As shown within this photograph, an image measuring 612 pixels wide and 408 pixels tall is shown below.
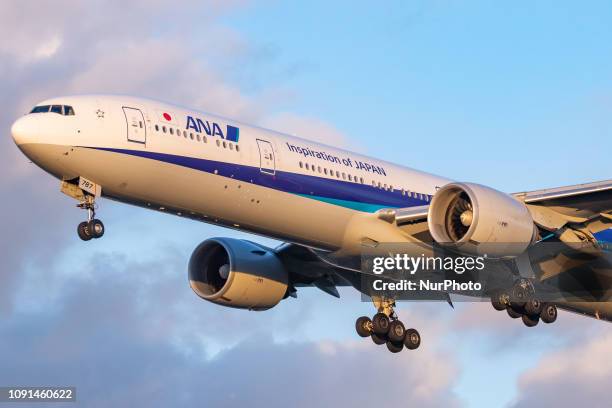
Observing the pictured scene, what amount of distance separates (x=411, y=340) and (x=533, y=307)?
4.25 m

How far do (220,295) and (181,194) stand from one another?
9.20 m

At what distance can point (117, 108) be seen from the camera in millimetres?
33375

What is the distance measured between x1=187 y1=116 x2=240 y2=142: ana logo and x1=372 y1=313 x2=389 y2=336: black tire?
9.87m

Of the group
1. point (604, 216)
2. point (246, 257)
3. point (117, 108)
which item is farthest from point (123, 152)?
point (604, 216)

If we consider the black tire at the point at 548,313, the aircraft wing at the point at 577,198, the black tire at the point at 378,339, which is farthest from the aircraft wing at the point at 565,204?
the black tire at the point at 378,339

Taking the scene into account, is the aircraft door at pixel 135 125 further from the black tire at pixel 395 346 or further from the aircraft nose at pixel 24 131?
the black tire at pixel 395 346

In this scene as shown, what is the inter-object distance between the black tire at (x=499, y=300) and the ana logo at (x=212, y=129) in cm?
1117

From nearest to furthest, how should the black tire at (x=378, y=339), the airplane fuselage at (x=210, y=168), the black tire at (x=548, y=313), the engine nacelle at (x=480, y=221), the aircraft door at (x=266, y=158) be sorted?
the airplane fuselage at (x=210, y=168) < the engine nacelle at (x=480, y=221) < the aircraft door at (x=266, y=158) < the black tire at (x=378, y=339) < the black tire at (x=548, y=313)

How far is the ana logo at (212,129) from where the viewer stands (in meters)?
34.3

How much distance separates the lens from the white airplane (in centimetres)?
3281

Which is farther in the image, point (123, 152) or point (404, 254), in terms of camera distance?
point (404, 254)

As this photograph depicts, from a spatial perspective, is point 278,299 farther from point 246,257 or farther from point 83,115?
point 83,115

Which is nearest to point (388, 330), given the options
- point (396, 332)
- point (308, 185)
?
point (396, 332)

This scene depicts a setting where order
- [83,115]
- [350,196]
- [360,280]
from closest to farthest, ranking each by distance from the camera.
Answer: [83,115]
[350,196]
[360,280]
